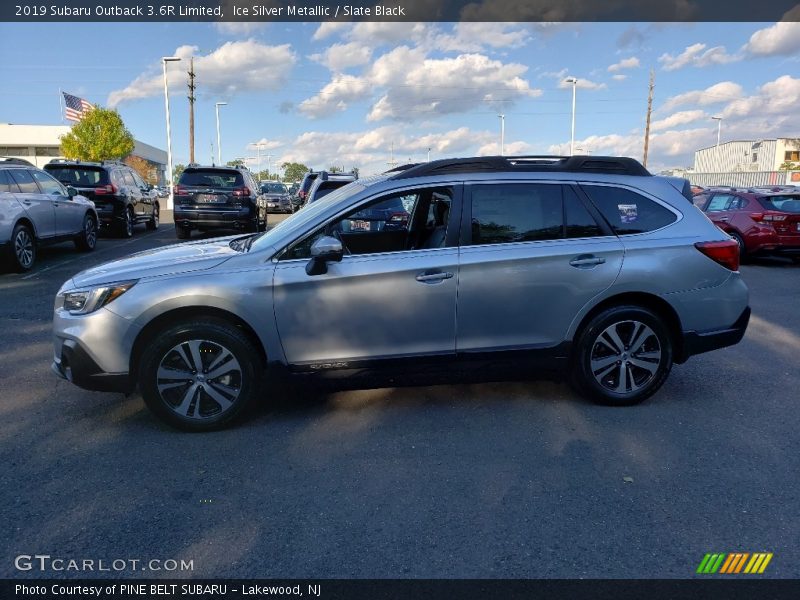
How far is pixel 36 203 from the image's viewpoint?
35.5 feet

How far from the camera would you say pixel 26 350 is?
599 centimetres

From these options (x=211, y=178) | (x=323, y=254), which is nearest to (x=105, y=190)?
(x=211, y=178)

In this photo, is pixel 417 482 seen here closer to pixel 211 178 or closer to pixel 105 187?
pixel 211 178

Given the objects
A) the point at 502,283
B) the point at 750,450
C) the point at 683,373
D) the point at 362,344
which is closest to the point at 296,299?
the point at 362,344

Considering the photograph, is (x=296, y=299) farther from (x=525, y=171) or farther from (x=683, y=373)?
(x=683, y=373)

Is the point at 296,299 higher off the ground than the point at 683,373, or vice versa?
the point at 296,299

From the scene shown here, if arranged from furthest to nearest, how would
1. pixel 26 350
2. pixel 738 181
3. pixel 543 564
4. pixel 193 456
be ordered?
1. pixel 738 181
2. pixel 26 350
3. pixel 193 456
4. pixel 543 564

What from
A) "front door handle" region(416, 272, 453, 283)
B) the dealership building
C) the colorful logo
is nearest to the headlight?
"front door handle" region(416, 272, 453, 283)

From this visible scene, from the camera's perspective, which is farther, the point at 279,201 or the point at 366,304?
the point at 279,201

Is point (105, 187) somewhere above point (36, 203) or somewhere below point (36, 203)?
above

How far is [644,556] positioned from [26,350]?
18.7 feet

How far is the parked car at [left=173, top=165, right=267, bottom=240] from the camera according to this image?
1527 cm
